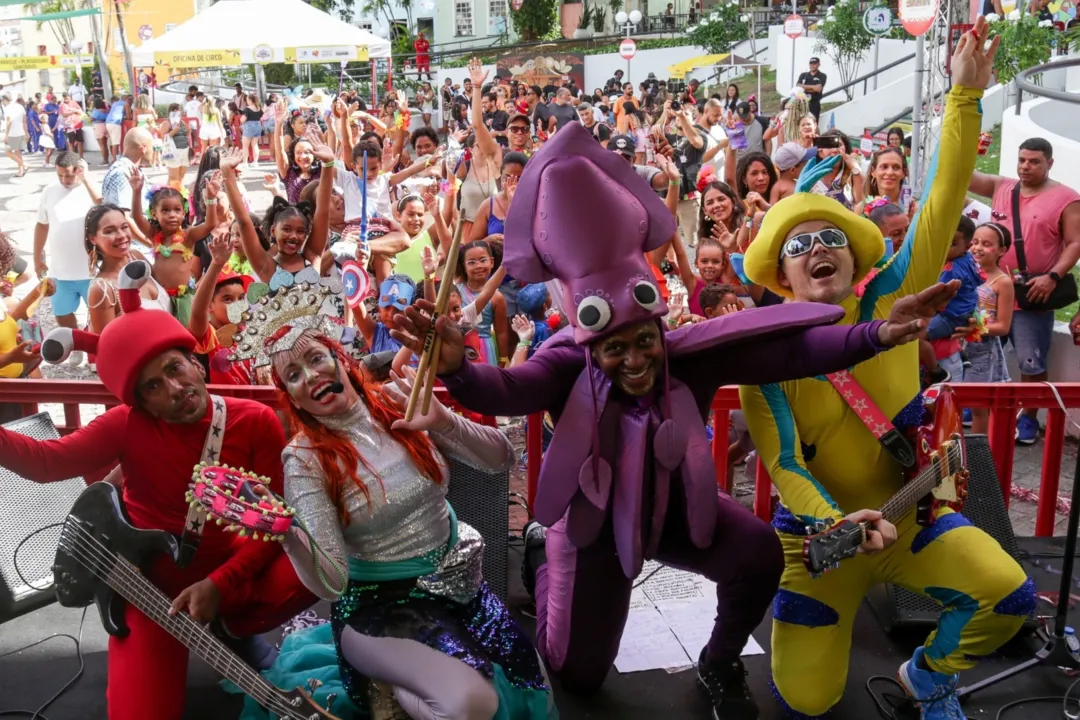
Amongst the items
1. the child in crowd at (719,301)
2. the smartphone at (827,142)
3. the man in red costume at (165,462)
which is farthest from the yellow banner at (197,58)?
the man in red costume at (165,462)

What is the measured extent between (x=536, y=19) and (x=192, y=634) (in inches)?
1699

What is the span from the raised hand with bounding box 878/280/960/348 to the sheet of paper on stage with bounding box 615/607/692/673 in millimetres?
1593

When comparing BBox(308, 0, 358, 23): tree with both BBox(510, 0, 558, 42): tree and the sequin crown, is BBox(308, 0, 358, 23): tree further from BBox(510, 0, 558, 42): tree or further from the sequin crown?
the sequin crown

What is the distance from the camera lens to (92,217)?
5555 mm

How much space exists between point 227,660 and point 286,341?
0.99 meters

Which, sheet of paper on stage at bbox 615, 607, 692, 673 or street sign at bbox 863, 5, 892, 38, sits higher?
street sign at bbox 863, 5, 892, 38

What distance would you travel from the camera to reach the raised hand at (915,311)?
8.92 ft

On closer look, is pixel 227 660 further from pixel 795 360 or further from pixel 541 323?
pixel 541 323

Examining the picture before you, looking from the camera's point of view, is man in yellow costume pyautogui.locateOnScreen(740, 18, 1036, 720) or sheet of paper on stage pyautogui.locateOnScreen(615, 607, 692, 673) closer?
man in yellow costume pyautogui.locateOnScreen(740, 18, 1036, 720)

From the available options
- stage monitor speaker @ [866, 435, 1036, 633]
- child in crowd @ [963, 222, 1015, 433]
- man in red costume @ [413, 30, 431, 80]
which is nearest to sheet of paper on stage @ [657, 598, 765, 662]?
stage monitor speaker @ [866, 435, 1036, 633]

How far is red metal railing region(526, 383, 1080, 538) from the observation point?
4031mm

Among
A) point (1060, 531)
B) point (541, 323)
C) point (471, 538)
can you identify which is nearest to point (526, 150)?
point (541, 323)

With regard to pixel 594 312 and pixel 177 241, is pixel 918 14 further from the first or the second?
pixel 594 312

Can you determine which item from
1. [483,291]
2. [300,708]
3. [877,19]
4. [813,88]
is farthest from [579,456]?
[813,88]
